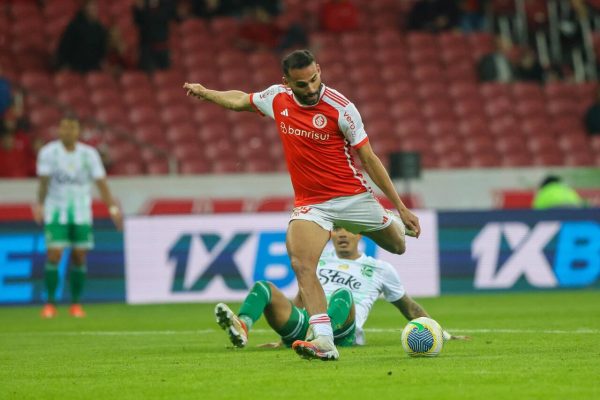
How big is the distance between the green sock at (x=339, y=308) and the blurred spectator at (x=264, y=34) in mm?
14219

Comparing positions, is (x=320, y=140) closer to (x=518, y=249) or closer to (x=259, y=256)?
(x=259, y=256)

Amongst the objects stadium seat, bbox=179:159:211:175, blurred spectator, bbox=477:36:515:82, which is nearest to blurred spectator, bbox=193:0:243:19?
stadium seat, bbox=179:159:211:175

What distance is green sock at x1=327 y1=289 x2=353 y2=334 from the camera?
9711mm

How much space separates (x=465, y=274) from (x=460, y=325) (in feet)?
18.1

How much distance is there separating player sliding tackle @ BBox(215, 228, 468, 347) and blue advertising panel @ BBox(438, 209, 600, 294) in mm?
7297

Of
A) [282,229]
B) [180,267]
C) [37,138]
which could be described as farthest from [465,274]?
[37,138]

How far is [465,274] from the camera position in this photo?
18.2 m

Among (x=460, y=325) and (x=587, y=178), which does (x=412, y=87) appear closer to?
(x=587, y=178)

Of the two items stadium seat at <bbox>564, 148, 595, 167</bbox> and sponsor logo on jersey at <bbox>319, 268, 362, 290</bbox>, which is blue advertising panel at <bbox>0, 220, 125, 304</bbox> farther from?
stadium seat at <bbox>564, 148, 595, 167</bbox>

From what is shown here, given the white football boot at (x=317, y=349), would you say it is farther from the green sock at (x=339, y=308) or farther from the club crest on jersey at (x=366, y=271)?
the club crest on jersey at (x=366, y=271)

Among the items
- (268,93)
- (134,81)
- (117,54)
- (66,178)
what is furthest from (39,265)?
(268,93)

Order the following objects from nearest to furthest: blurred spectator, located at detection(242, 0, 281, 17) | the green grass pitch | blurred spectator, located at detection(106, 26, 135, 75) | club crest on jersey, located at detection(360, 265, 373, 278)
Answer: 1. the green grass pitch
2. club crest on jersey, located at detection(360, 265, 373, 278)
3. blurred spectator, located at detection(106, 26, 135, 75)
4. blurred spectator, located at detection(242, 0, 281, 17)

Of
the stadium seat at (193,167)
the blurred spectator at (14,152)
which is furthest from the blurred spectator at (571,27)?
the blurred spectator at (14,152)

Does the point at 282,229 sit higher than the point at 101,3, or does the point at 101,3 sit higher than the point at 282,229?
the point at 101,3
